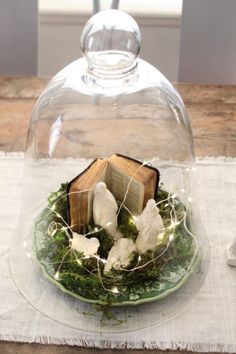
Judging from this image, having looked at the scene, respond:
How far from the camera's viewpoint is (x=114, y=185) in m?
1.11

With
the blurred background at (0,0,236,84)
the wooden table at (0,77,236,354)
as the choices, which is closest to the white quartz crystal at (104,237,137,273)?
the wooden table at (0,77,236,354)

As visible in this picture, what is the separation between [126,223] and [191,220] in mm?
129

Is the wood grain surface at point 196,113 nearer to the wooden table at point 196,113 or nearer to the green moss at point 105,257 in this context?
the wooden table at point 196,113

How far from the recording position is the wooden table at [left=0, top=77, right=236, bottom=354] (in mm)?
1385

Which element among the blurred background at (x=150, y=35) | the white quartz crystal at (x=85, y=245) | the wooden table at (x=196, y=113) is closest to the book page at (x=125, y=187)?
the white quartz crystal at (x=85, y=245)

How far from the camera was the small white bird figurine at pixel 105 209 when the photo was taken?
106 centimetres

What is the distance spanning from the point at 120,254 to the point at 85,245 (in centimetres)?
5

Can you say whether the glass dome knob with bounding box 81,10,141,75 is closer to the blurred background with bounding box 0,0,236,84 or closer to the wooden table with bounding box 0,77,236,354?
the wooden table with bounding box 0,77,236,354

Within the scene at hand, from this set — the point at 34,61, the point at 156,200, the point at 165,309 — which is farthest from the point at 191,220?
the point at 34,61

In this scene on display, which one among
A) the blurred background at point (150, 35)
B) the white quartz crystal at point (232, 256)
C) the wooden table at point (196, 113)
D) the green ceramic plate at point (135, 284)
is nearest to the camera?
the green ceramic plate at point (135, 284)

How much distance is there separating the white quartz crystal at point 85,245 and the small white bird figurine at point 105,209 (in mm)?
42

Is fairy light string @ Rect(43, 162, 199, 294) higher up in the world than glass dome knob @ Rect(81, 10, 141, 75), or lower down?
lower down

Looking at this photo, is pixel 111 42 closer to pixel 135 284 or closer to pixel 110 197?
pixel 110 197

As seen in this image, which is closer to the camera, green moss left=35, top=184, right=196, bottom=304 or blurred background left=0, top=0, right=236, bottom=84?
green moss left=35, top=184, right=196, bottom=304
